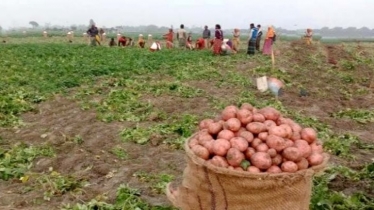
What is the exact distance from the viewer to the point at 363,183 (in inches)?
245

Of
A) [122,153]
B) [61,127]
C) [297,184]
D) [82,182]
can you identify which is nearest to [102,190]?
[82,182]

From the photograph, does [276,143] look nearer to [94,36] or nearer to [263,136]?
[263,136]

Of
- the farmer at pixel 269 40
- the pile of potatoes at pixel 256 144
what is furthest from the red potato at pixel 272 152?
the farmer at pixel 269 40

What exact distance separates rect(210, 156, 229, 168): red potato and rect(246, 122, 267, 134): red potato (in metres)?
0.41

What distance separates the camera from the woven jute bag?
406 centimetres

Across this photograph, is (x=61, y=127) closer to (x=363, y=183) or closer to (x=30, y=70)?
(x=363, y=183)

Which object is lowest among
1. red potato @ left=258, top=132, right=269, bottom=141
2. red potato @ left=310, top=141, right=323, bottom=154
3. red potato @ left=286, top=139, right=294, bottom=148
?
red potato @ left=310, top=141, right=323, bottom=154

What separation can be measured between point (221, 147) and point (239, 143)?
0.15 m

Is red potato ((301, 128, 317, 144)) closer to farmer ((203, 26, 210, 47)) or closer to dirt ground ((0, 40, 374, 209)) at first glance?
dirt ground ((0, 40, 374, 209))

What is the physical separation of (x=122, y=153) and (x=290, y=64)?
12570 mm

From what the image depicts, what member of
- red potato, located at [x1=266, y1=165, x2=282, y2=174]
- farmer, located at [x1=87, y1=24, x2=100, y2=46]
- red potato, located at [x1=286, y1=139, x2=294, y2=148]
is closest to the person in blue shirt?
farmer, located at [x1=87, y1=24, x2=100, y2=46]

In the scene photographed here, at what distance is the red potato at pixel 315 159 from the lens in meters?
4.28

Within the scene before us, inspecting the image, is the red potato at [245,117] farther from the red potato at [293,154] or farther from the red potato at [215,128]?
the red potato at [293,154]

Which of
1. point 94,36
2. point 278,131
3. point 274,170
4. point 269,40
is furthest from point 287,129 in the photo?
point 94,36
